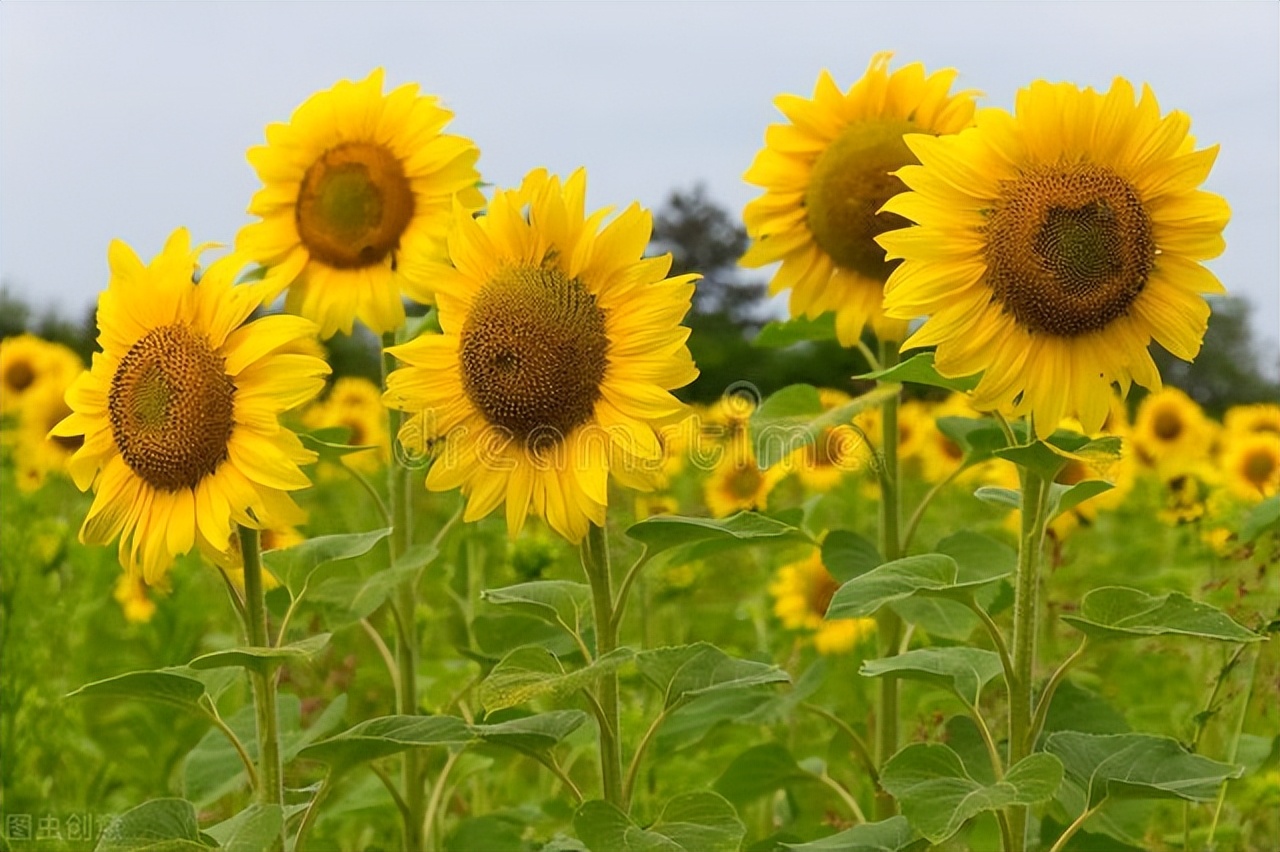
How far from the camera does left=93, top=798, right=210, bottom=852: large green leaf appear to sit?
160cm

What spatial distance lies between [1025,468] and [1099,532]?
3.48 metres

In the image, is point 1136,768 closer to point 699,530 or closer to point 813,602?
point 699,530

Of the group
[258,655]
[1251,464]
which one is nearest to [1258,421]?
[1251,464]

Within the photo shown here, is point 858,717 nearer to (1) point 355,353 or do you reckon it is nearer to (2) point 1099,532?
(2) point 1099,532

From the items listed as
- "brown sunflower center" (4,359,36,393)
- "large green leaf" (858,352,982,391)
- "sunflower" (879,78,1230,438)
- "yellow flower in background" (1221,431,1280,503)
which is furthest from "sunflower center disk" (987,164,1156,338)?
"brown sunflower center" (4,359,36,393)

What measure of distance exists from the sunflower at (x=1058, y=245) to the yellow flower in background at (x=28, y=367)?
3960 millimetres

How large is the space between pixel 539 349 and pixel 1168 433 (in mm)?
3710

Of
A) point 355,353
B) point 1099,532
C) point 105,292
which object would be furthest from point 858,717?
point 355,353

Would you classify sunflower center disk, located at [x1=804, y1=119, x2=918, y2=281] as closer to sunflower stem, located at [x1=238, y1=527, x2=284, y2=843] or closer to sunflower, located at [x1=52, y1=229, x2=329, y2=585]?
sunflower, located at [x1=52, y1=229, x2=329, y2=585]

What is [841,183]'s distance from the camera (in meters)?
2.30

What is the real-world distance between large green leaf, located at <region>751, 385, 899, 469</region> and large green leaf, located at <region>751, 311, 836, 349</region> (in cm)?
11

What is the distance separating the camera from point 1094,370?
166cm

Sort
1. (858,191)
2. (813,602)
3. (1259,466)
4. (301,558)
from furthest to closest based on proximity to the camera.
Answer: (1259,466)
(813,602)
(858,191)
(301,558)

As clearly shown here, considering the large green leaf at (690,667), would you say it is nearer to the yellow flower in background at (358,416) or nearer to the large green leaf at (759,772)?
the large green leaf at (759,772)
